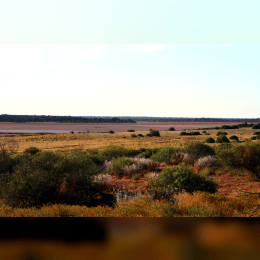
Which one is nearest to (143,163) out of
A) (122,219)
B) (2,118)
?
(122,219)

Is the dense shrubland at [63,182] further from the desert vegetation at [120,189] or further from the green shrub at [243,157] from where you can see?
the green shrub at [243,157]

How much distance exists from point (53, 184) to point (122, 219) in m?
8.48

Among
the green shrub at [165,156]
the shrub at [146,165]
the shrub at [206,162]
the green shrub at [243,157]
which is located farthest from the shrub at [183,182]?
the green shrub at [165,156]

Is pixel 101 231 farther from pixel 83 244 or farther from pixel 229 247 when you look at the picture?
pixel 229 247

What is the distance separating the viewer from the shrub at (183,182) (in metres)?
10.8

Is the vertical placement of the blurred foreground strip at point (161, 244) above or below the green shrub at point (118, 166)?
above

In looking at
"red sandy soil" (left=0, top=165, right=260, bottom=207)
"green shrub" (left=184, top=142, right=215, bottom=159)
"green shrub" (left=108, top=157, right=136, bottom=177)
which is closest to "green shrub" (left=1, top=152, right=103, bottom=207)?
"red sandy soil" (left=0, top=165, right=260, bottom=207)

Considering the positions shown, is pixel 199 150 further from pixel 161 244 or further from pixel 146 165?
pixel 161 244

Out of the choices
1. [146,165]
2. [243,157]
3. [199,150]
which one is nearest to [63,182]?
[146,165]

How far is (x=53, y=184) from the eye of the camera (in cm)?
918

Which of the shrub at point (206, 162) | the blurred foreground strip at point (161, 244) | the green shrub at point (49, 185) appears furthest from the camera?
the shrub at point (206, 162)

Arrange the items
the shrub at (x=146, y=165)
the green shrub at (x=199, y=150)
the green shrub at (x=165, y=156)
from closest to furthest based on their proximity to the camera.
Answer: the shrub at (x=146, y=165) < the green shrub at (x=165, y=156) < the green shrub at (x=199, y=150)

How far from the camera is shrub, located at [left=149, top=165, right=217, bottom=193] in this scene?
10836mm

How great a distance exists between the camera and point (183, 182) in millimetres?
10984
